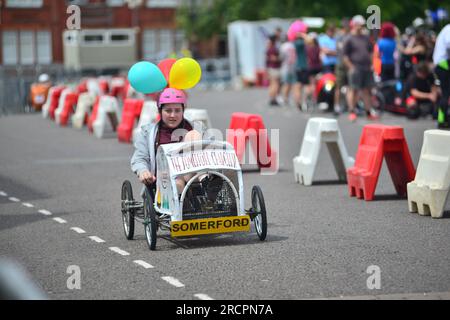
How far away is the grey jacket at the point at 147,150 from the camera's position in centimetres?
1098

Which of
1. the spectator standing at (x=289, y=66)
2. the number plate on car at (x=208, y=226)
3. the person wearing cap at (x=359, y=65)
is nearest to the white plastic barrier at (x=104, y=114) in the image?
the person wearing cap at (x=359, y=65)

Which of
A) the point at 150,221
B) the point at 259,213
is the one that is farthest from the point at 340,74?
the point at 150,221

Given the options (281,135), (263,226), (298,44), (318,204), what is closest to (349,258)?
(263,226)

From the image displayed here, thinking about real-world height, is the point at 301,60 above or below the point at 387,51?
below

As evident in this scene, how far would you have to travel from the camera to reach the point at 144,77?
11469 mm

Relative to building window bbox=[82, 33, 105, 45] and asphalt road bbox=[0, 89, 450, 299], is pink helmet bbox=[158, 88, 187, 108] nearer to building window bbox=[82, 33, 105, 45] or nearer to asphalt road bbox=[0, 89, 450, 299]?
asphalt road bbox=[0, 89, 450, 299]

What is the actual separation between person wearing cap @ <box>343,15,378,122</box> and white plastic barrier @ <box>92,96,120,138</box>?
4.98 metres

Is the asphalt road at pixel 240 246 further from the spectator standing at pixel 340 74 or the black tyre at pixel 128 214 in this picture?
the spectator standing at pixel 340 74

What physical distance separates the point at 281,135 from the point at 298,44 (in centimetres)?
638

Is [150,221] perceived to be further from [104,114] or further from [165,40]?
[165,40]

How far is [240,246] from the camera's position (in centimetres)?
1041

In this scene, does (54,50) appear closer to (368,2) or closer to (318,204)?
(368,2)

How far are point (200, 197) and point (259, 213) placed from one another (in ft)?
1.75

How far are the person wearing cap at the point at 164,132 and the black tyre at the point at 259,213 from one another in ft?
2.56
